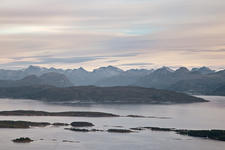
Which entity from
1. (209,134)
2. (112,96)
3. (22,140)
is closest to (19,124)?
(22,140)

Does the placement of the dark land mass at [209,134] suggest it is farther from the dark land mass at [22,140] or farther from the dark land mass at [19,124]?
the dark land mass at [19,124]

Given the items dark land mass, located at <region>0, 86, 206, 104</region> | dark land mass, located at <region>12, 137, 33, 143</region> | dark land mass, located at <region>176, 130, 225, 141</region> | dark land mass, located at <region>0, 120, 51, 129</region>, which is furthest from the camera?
dark land mass, located at <region>0, 86, 206, 104</region>

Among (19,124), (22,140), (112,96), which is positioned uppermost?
(112,96)

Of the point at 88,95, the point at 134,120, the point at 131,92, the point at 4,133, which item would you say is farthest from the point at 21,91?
the point at 4,133

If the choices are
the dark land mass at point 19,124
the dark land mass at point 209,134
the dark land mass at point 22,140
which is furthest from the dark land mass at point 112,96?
the dark land mass at point 22,140

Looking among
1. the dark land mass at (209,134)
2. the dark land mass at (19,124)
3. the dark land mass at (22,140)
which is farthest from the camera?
the dark land mass at (19,124)

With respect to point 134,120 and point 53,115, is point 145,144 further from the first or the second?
point 53,115

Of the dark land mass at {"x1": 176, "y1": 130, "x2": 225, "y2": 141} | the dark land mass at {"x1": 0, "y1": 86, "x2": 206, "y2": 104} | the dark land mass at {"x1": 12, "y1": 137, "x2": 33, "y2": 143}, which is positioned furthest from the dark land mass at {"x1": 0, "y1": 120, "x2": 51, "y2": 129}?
the dark land mass at {"x1": 0, "y1": 86, "x2": 206, "y2": 104}

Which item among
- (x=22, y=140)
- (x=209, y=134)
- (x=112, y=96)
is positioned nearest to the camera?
(x=22, y=140)

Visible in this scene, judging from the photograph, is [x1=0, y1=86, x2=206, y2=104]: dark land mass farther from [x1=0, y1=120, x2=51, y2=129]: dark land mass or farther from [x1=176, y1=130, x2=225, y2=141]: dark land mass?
[x1=176, y1=130, x2=225, y2=141]: dark land mass

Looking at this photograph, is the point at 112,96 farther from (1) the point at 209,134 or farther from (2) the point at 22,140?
(2) the point at 22,140

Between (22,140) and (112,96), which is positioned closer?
(22,140)

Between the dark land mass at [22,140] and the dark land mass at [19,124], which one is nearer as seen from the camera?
the dark land mass at [22,140]

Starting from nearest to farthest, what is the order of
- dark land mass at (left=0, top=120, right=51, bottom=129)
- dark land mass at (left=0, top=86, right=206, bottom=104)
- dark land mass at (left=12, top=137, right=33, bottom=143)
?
dark land mass at (left=12, top=137, right=33, bottom=143) → dark land mass at (left=0, top=120, right=51, bottom=129) → dark land mass at (left=0, top=86, right=206, bottom=104)
